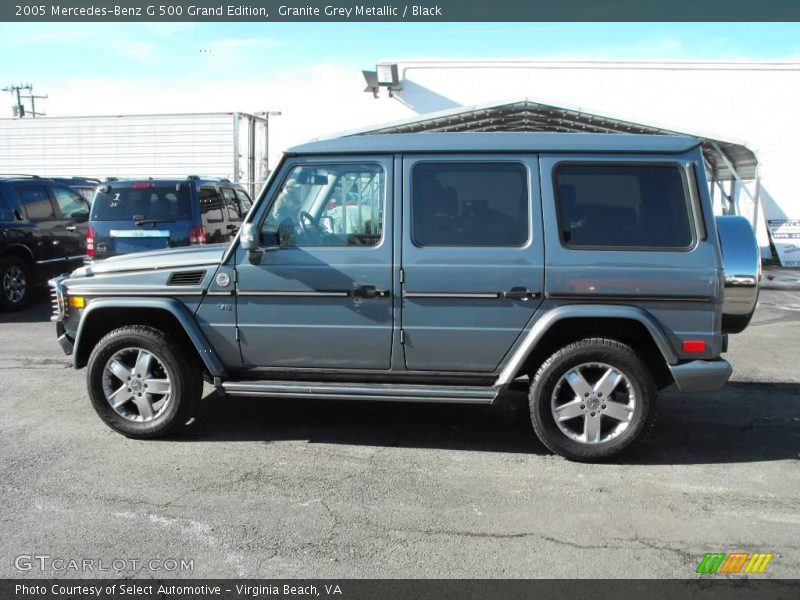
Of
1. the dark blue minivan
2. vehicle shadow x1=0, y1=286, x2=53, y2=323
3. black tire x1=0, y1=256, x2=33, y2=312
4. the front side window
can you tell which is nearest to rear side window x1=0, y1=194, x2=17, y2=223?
black tire x1=0, y1=256, x2=33, y2=312

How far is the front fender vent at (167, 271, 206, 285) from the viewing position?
4688 millimetres

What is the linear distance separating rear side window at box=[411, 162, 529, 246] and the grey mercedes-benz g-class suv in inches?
0.4

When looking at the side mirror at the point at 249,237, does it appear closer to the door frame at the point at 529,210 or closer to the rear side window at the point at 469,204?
the door frame at the point at 529,210

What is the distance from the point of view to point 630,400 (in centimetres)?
441

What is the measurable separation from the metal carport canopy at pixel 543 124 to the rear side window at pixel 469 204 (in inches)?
390

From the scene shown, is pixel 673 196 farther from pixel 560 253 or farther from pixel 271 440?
pixel 271 440

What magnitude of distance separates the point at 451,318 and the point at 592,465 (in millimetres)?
1354

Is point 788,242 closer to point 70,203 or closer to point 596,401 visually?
point 596,401

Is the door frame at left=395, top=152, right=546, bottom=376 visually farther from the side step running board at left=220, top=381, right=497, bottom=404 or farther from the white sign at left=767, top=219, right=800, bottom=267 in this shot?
the white sign at left=767, top=219, right=800, bottom=267

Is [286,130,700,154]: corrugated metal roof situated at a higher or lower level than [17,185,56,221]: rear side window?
higher

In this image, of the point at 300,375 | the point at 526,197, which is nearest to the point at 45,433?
the point at 300,375

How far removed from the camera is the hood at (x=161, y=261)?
4.74 metres

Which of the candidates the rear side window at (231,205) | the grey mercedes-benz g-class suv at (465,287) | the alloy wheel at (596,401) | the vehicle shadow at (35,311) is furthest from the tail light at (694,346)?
the vehicle shadow at (35,311)

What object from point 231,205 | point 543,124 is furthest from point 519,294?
point 543,124
